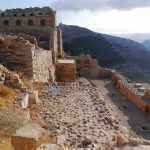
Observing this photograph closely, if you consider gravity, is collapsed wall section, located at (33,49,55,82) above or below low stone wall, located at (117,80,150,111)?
above

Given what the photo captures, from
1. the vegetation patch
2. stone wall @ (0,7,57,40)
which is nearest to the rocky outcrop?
the vegetation patch

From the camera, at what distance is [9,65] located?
18422 mm

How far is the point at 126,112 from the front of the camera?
80.1 ft

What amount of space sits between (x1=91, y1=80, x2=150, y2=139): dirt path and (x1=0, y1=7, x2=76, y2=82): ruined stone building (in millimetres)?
3377

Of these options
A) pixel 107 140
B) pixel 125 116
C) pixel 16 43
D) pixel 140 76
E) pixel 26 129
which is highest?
pixel 16 43

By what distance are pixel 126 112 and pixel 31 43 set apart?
6929mm

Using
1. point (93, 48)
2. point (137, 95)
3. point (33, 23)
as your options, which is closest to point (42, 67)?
point (137, 95)

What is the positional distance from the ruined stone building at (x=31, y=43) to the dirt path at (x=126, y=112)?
11.1ft

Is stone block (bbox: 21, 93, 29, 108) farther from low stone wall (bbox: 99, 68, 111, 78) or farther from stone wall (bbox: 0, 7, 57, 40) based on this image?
stone wall (bbox: 0, 7, 57, 40)

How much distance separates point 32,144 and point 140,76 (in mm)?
74247

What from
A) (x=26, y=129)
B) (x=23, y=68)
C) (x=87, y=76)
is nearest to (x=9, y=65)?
(x=23, y=68)

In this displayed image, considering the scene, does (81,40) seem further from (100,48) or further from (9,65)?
(9,65)

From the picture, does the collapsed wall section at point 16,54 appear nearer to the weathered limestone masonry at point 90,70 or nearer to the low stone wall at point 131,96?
the low stone wall at point 131,96

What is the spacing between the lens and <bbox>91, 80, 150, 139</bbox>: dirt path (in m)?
21.0
